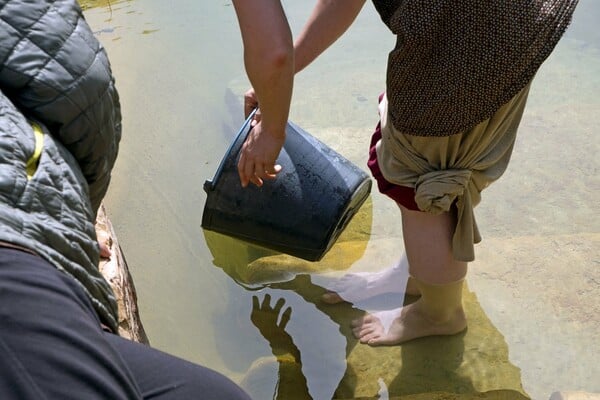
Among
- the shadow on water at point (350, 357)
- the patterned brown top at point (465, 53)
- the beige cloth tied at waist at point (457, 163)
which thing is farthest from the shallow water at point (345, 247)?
the patterned brown top at point (465, 53)

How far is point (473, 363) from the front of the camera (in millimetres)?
2652

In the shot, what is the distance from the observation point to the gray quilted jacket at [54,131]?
1.37 metres

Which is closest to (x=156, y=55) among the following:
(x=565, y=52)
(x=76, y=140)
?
(x=565, y=52)

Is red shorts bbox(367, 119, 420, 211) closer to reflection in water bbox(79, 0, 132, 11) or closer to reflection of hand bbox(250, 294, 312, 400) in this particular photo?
reflection of hand bbox(250, 294, 312, 400)

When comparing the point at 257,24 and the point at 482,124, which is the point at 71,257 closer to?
the point at 257,24

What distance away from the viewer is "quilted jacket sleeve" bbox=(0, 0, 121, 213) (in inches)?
60.2

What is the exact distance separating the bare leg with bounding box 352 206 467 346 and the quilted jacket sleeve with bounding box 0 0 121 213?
108cm

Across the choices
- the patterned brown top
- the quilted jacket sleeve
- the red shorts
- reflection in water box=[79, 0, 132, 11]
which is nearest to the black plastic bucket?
the red shorts

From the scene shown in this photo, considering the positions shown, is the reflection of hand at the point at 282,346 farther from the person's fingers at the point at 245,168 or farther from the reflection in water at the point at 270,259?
the person's fingers at the point at 245,168

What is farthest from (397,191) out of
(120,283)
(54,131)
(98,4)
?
(98,4)

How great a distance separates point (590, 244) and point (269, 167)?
4.85 ft

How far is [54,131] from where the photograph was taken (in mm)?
1625

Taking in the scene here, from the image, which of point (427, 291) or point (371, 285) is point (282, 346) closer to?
point (371, 285)

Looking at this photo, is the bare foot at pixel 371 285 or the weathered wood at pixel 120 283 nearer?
the weathered wood at pixel 120 283
